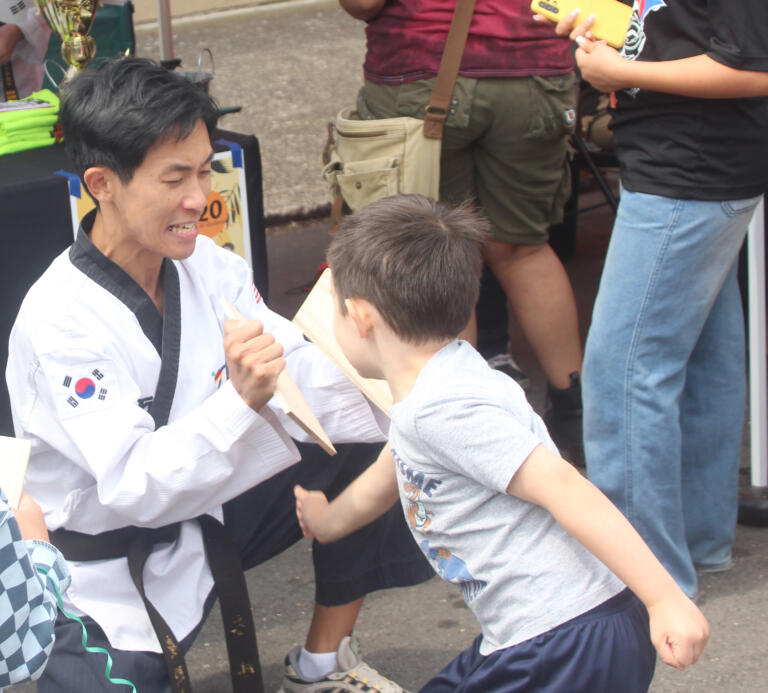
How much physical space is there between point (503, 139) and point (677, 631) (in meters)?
1.82

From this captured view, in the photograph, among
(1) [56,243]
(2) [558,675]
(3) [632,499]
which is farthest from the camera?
(1) [56,243]

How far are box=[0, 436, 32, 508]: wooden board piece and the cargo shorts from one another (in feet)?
5.42

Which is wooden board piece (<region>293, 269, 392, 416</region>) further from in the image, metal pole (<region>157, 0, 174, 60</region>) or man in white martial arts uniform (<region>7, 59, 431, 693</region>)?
metal pole (<region>157, 0, 174, 60</region>)

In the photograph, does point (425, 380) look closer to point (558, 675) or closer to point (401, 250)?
point (401, 250)

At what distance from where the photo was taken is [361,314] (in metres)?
1.60

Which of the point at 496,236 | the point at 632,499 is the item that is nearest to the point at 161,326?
the point at 632,499

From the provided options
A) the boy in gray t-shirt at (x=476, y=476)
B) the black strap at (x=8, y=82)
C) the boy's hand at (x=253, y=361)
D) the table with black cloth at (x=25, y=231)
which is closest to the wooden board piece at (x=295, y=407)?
the boy's hand at (x=253, y=361)

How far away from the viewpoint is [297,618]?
2.51 metres

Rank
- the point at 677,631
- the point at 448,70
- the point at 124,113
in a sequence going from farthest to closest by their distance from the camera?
the point at 448,70, the point at 124,113, the point at 677,631

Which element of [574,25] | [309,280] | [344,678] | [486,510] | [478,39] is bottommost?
[309,280]

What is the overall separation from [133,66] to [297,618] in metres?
1.24

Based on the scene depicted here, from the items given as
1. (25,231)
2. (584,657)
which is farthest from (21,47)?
(584,657)

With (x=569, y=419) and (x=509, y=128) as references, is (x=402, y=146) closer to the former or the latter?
Result: (x=509, y=128)

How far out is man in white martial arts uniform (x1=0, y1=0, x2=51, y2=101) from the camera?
346 cm
